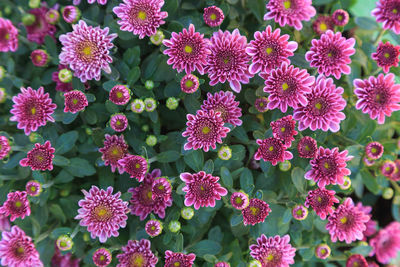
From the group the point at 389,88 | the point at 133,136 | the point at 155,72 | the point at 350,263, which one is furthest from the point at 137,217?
the point at 389,88

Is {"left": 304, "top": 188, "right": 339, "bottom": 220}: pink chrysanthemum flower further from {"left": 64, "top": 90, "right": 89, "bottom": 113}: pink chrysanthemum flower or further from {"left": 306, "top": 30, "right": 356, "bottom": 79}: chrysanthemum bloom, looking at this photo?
{"left": 64, "top": 90, "right": 89, "bottom": 113}: pink chrysanthemum flower

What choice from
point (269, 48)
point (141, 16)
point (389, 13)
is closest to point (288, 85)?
point (269, 48)

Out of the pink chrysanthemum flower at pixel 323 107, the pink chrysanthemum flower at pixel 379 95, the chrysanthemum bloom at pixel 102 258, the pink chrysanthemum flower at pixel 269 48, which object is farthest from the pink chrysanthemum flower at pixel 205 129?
the pink chrysanthemum flower at pixel 379 95

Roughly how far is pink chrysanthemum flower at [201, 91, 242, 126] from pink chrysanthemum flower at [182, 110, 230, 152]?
0.30 ft

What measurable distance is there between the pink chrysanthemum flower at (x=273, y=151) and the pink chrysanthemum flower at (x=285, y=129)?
3 centimetres

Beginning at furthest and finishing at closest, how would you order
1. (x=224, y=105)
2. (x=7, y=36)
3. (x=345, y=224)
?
(x=7, y=36) → (x=345, y=224) → (x=224, y=105)

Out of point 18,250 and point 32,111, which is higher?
point 32,111

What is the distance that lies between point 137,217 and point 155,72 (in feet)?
2.78

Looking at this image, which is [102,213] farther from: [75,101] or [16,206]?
[75,101]

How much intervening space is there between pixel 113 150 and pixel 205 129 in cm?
50

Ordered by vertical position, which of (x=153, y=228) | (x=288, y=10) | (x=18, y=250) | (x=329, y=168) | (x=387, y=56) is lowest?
(x=18, y=250)

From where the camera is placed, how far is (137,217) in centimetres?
204

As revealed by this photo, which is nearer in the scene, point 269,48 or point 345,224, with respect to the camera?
point 269,48

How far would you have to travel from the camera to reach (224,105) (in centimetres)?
173
